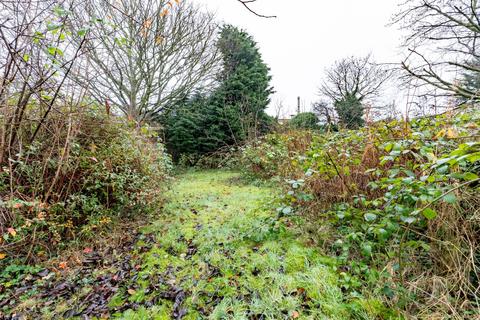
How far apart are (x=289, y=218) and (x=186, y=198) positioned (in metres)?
2.38

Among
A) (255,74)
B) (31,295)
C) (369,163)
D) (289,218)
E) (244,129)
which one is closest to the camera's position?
(31,295)

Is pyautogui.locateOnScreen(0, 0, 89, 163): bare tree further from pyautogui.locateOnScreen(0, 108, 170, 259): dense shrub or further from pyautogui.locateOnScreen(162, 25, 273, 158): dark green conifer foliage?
pyautogui.locateOnScreen(162, 25, 273, 158): dark green conifer foliage

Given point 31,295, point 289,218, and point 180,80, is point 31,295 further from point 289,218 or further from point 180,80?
point 180,80

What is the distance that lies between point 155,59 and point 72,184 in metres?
6.53

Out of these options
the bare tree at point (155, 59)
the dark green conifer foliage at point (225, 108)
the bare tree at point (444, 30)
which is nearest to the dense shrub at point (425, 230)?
the bare tree at point (444, 30)

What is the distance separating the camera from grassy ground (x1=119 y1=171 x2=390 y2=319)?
1.48m

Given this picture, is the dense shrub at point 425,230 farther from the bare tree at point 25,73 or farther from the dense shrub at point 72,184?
the bare tree at point 25,73

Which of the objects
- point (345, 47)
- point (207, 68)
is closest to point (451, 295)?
point (207, 68)

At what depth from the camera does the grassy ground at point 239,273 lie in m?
1.48

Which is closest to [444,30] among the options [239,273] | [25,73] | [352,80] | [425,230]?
[352,80]

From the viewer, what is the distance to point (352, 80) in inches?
505

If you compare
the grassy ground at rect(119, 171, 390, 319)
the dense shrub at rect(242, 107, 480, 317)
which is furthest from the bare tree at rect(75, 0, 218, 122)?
the dense shrub at rect(242, 107, 480, 317)

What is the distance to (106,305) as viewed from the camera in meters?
1.64

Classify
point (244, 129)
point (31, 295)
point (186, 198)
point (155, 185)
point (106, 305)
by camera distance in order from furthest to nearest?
point (244, 129), point (186, 198), point (155, 185), point (31, 295), point (106, 305)
